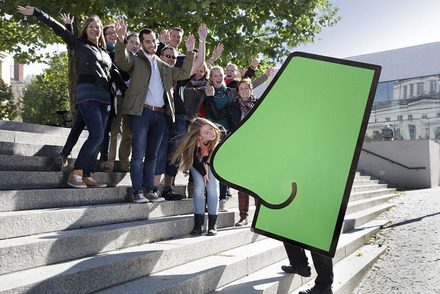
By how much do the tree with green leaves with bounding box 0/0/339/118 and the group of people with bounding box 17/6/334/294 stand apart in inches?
116

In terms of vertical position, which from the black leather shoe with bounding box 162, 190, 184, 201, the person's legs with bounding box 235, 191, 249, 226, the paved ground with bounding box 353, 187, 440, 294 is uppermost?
the black leather shoe with bounding box 162, 190, 184, 201

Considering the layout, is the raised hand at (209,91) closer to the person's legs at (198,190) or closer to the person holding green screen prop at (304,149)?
the person's legs at (198,190)

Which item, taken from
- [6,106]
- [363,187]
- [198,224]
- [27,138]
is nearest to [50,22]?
[27,138]

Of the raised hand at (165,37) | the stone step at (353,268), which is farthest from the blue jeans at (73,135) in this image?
the stone step at (353,268)

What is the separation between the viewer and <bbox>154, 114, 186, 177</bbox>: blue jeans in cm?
515

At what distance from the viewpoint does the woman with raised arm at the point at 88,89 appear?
4582 mm

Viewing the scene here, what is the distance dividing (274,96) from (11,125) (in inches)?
221

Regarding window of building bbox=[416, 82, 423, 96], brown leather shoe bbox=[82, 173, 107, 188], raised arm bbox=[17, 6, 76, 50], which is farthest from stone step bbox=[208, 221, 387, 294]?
window of building bbox=[416, 82, 423, 96]

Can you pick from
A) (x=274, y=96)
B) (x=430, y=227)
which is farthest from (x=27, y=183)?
(x=430, y=227)

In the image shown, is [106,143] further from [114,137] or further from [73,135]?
[73,135]

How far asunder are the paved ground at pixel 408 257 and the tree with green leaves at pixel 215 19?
509 cm

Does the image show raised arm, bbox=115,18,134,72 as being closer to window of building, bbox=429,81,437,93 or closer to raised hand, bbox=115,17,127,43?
raised hand, bbox=115,17,127,43

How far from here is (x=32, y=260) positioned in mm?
2900

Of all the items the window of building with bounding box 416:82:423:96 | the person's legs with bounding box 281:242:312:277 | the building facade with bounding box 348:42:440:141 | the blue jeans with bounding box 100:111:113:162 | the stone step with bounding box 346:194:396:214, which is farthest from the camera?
the window of building with bounding box 416:82:423:96
